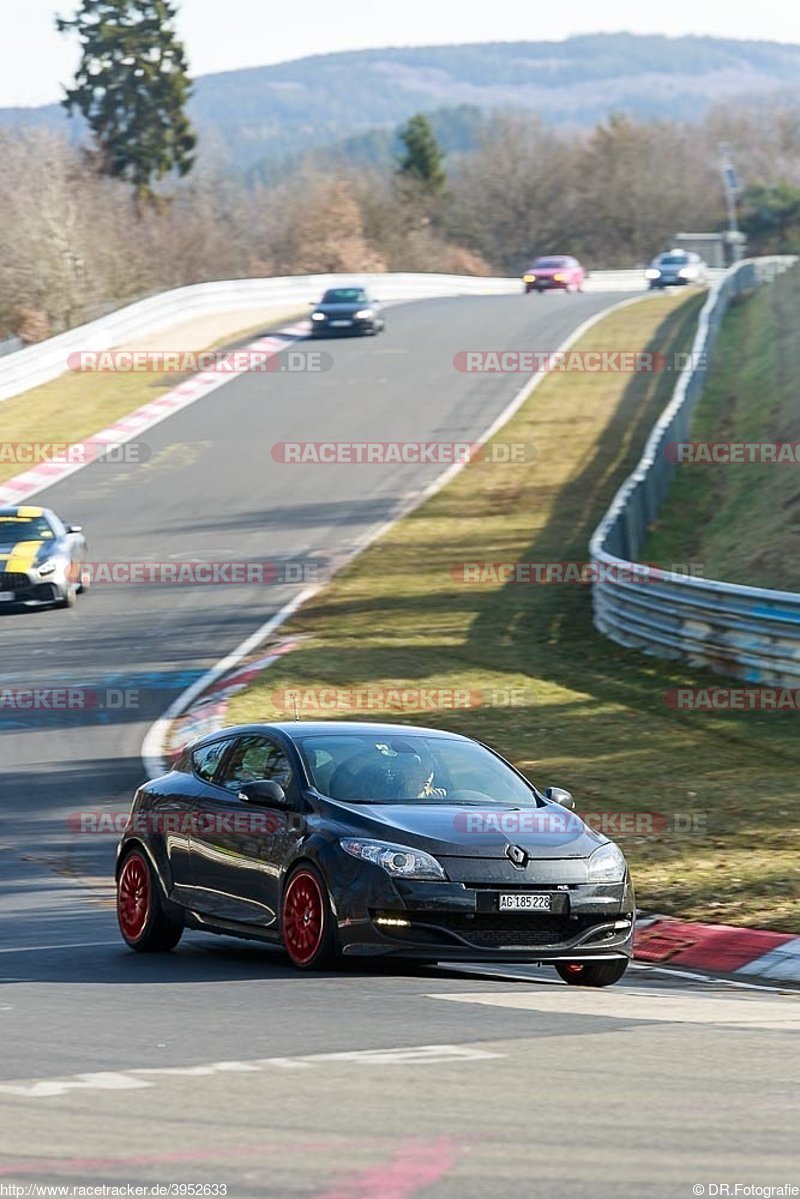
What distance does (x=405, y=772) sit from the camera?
1053 centimetres

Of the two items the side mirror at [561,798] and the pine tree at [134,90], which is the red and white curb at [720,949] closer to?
the side mirror at [561,798]

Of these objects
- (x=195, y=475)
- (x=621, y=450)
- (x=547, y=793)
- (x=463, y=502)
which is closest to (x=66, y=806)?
(x=547, y=793)

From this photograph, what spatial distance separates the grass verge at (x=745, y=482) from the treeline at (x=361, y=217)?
21071 mm

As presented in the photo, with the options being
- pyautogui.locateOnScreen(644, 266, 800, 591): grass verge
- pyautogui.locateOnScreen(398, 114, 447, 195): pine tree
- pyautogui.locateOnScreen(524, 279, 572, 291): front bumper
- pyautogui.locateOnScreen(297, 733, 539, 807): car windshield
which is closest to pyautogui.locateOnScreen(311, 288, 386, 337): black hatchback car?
pyautogui.locateOnScreen(644, 266, 800, 591): grass verge

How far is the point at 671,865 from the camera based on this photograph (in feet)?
43.3

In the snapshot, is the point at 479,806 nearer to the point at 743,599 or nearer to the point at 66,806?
the point at 66,806

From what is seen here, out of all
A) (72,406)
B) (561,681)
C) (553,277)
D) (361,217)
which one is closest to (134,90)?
(361,217)

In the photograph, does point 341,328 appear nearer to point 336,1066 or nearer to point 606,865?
point 606,865

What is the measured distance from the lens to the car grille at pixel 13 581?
25.8m

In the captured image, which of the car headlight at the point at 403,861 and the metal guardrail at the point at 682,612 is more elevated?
the car headlight at the point at 403,861

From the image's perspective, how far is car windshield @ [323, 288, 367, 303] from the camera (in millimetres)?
53281

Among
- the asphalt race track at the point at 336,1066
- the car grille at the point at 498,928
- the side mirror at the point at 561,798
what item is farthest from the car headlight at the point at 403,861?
the side mirror at the point at 561,798

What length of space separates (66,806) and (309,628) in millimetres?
8672

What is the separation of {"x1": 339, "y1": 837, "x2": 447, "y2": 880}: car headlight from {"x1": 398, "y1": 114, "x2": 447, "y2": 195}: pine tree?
10941cm
